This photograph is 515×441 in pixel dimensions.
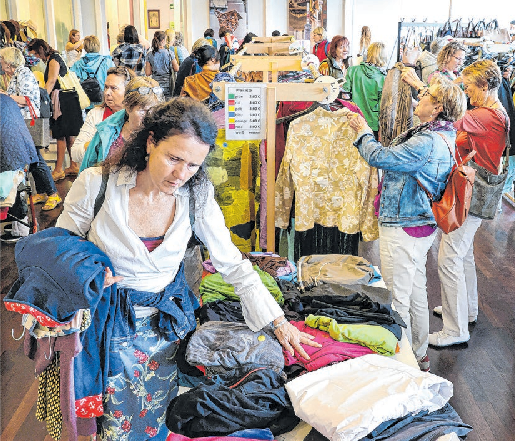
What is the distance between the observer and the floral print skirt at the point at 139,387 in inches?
76.6

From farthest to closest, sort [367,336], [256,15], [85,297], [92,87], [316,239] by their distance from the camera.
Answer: [256,15]
[92,87]
[316,239]
[367,336]
[85,297]

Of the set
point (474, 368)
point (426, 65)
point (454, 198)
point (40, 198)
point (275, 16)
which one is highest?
point (275, 16)

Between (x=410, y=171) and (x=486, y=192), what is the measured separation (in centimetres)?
94

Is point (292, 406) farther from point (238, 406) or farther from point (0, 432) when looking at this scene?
point (0, 432)

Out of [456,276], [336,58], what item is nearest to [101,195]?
[456,276]

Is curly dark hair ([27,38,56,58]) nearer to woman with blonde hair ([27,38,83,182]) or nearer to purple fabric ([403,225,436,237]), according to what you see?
woman with blonde hair ([27,38,83,182])

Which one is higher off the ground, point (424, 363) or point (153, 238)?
point (153, 238)

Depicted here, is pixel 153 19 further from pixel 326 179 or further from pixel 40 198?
pixel 326 179

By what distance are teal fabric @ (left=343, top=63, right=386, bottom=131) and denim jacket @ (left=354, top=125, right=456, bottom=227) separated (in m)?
3.18

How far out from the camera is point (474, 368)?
3.60m

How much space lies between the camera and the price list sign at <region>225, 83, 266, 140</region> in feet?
10.7

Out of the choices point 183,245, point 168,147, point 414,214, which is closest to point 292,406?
point 183,245

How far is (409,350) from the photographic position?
7.92 ft

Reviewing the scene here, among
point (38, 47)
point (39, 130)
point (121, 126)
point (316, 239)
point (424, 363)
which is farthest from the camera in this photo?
point (38, 47)
